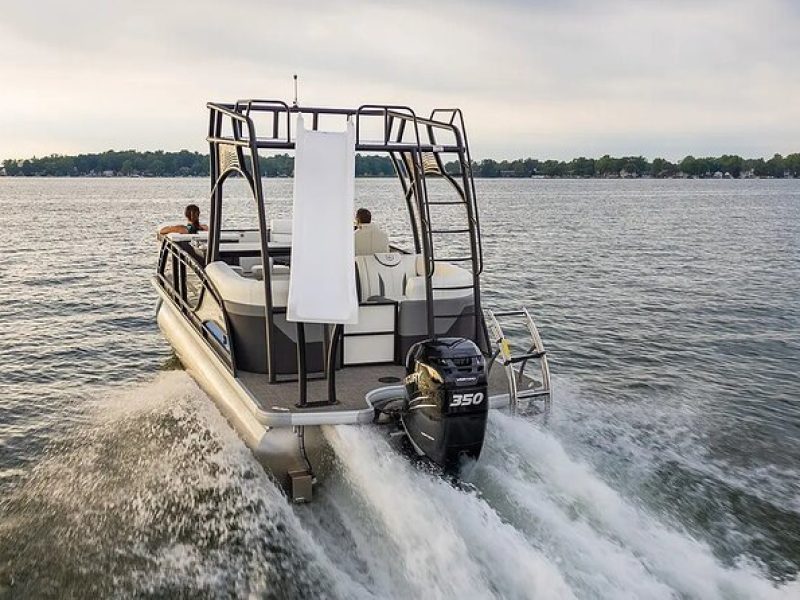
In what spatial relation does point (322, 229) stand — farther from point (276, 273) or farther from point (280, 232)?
point (280, 232)

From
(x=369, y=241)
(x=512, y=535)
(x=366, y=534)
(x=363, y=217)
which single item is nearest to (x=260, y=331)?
(x=369, y=241)

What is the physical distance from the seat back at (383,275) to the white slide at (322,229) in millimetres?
1434

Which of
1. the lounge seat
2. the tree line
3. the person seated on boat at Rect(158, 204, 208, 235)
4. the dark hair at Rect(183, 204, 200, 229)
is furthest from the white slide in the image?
the tree line

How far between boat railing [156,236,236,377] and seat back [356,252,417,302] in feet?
4.58

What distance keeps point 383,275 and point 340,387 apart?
4.48 feet

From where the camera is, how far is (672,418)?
9430 mm

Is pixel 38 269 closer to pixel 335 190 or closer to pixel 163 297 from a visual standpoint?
pixel 163 297

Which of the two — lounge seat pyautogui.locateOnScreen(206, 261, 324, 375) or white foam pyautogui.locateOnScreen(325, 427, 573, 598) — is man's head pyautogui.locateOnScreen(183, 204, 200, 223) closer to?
lounge seat pyautogui.locateOnScreen(206, 261, 324, 375)

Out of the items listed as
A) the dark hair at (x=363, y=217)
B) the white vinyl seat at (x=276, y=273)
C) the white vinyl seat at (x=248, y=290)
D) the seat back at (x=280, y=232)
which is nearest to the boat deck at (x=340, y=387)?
the white vinyl seat at (x=248, y=290)

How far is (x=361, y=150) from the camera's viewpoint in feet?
22.8

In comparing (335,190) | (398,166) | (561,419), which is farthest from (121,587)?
(398,166)

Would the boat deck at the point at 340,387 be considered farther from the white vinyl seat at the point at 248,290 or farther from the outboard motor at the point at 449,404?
the white vinyl seat at the point at 248,290

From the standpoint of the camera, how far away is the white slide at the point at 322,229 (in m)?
6.17

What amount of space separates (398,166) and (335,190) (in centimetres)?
343
